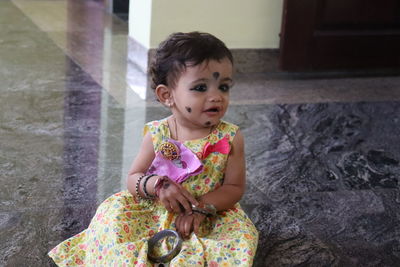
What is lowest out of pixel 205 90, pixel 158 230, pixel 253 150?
pixel 253 150

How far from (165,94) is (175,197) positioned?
250 millimetres

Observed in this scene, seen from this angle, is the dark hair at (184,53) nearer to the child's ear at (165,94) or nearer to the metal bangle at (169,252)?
the child's ear at (165,94)

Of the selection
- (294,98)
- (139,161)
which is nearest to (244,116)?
(294,98)

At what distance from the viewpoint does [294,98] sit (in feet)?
10.5

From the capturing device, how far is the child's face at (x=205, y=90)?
1.53m

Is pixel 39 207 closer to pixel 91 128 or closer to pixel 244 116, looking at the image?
pixel 91 128

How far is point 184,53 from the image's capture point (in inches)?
60.3

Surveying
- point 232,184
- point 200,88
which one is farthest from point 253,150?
point 200,88

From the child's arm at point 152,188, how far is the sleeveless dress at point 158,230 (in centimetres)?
3

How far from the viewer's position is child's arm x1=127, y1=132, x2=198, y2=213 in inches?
59.4

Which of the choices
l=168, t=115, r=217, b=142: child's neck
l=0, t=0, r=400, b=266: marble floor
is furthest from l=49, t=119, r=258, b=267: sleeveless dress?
l=0, t=0, r=400, b=266: marble floor

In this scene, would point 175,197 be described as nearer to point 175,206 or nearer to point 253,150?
point 175,206

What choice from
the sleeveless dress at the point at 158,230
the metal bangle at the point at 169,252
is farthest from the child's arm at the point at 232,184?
the metal bangle at the point at 169,252

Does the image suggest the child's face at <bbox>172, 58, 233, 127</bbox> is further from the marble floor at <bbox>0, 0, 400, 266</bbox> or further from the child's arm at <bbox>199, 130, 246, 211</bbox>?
the marble floor at <bbox>0, 0, 400, 266</bbox>
